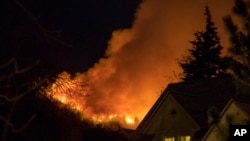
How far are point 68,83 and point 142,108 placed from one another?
29874 millimetres

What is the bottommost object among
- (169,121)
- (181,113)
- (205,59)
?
(169,121)

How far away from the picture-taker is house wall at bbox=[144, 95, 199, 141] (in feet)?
93.6

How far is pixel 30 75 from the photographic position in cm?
2169

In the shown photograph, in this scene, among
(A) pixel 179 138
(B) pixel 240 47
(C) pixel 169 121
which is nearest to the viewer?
(B) pixel 240 47

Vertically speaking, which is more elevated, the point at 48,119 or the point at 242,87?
the point at 48,119

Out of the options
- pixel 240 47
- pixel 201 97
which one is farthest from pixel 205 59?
pixel 240 47

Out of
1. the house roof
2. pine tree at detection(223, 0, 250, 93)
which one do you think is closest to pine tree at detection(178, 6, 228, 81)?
the house roof

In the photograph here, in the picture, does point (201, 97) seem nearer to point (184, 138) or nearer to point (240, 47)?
point (184, 138)

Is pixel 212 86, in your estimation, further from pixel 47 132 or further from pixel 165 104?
pixel 47 132

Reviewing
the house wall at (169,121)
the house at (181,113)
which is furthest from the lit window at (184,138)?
the house wall at (169,121)

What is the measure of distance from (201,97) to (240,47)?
17.4m

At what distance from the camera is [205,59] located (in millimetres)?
55000

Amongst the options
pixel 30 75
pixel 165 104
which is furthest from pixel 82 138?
pixel 30 75

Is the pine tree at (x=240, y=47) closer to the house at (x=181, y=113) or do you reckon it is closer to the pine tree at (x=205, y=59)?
the house at (x=181, y=113)
